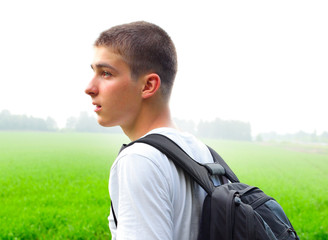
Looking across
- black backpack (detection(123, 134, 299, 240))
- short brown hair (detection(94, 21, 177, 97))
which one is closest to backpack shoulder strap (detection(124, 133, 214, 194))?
black backpack (detection(123, 134, 299, 240))

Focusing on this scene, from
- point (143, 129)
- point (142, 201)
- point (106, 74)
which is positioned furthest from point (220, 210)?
point (106, 74)

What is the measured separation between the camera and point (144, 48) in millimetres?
1573

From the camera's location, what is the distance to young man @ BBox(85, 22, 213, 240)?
1113mm

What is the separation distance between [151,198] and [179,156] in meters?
0.22

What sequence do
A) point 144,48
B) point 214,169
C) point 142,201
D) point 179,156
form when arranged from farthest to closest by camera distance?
point 144,48 → point 214,169 → point 179,156 → point 142,201

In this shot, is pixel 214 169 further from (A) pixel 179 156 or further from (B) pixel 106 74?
(B) pixel 106 74

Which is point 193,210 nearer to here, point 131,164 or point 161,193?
point 161,193

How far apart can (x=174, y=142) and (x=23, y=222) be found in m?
5.51

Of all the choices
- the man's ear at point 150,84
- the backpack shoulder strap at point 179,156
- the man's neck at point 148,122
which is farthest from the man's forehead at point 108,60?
the backpack shoulder strap at point 179,156

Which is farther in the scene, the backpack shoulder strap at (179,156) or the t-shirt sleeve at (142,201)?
the backpack shoulder strap at (179,156)

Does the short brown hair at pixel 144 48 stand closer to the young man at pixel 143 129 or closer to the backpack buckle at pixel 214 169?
the young man at pixel 143 129

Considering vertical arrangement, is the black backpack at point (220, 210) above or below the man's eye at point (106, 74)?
below

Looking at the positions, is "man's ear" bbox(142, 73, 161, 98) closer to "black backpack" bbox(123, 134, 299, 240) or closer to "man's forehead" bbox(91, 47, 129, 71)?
"man's forehead" bbox(91, 47, 129, 71)

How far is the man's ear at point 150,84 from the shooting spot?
148 cm
